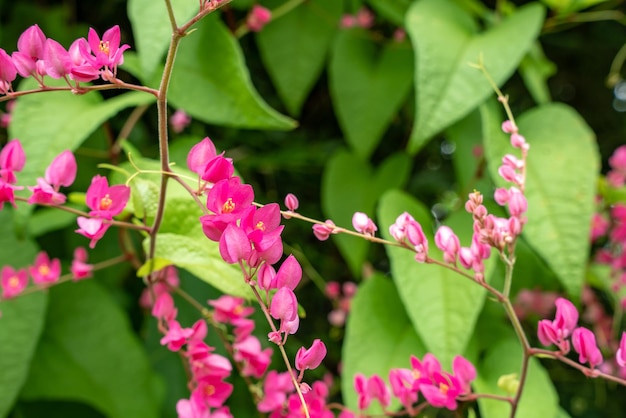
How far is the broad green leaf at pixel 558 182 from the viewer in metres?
0.51

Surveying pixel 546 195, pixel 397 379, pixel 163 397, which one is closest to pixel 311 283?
pixel 163 397

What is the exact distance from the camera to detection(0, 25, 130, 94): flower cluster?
0.90ft

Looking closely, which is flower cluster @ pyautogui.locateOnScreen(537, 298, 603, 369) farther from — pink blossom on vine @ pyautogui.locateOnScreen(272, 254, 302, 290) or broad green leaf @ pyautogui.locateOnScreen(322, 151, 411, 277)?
broad green leaf @ pyautogui.locateOnScreen(322, 151, 411, 277)

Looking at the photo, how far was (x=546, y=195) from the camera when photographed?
0.55m

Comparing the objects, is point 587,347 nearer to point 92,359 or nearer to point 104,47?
point 104,47

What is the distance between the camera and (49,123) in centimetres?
52

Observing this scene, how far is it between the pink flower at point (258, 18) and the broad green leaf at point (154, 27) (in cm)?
20

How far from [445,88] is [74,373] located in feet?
1.38

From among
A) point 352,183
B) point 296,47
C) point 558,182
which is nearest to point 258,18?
Result: point 296,47

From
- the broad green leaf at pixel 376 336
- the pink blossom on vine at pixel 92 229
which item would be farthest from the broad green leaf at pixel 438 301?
the pink blossom on vine at pixel 92 229

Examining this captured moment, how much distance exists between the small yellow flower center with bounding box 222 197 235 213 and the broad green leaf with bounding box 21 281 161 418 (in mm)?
389

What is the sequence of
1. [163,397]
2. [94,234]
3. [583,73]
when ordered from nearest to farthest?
A: [94,234] → [163,397] → [583,73]

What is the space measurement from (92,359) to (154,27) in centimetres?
32

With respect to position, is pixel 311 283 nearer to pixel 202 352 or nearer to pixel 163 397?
pixel 163 397
